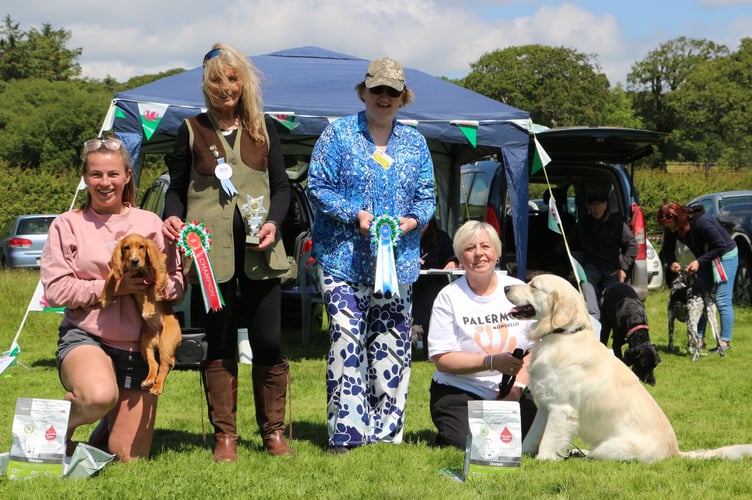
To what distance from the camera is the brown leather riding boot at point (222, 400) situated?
12.0ft

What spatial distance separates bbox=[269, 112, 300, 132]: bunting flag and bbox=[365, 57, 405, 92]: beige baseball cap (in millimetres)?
3394

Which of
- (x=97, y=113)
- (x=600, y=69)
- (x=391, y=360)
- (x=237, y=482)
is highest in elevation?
(x=600, y=69)

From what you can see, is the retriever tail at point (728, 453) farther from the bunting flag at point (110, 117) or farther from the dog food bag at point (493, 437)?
the bunting flag at point (110, 117)

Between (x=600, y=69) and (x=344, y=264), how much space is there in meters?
48.3

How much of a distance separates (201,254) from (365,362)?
98cm

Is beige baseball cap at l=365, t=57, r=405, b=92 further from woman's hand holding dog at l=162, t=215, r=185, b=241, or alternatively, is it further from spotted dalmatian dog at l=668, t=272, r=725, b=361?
spotted dalmatian dog at l=668, t=272, r=725, b=361

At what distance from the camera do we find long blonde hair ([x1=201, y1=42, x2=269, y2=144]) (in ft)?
11.4

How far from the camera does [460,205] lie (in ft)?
31.7

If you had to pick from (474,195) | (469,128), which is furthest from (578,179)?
(469,128)

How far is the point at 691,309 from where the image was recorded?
7.80m

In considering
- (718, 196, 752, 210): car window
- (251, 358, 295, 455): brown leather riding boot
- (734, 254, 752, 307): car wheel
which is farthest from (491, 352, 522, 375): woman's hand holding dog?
(718, 196, 752, 210): car window

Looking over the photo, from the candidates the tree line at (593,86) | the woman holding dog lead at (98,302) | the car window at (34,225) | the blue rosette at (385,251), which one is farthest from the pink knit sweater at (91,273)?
the tree line at (593,86)

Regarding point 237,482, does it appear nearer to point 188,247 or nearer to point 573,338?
point 188,247

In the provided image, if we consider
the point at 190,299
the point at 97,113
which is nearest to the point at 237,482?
the point at 190,299
